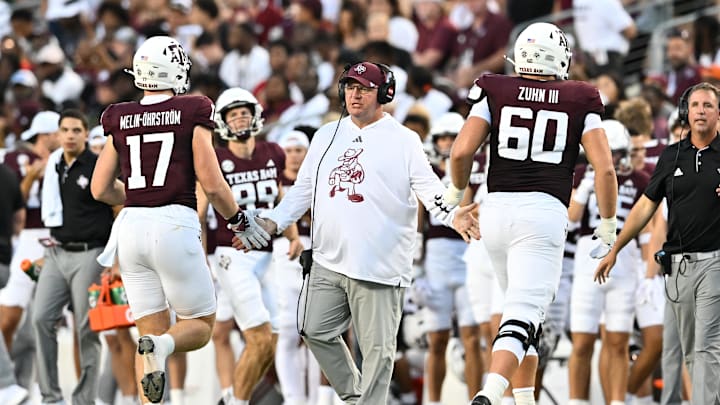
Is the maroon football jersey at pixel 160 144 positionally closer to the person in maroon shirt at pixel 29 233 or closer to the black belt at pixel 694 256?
the black belt at pixel 694 256

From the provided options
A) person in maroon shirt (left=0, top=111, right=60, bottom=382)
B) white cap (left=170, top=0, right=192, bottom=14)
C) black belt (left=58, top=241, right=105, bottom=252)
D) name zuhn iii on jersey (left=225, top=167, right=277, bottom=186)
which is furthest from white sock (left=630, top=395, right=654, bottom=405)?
white cap (left=170, top=0, right=192, bottom=14)

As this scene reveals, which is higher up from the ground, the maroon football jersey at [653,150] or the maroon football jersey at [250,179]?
the maroon football jersey at [653,150]

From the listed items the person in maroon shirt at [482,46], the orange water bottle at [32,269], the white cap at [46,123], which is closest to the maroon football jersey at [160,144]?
the orange water bottle at [32,269]

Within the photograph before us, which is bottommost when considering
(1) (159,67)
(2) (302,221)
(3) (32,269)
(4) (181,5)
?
(3) (32,269)

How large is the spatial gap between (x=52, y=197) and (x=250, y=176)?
158 centimetres

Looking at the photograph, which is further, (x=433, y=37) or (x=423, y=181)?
(x=433, y=37)

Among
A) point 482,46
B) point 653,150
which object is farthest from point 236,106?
point 482,46

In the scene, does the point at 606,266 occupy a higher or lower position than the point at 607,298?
higher

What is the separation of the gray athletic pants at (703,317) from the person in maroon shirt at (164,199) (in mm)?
2782

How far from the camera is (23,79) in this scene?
17.4 metres

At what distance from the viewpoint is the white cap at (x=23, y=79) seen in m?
17.4

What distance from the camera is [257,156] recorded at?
37.1ft

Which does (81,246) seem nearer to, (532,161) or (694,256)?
(532,161)

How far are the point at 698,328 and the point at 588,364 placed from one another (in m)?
1.89
